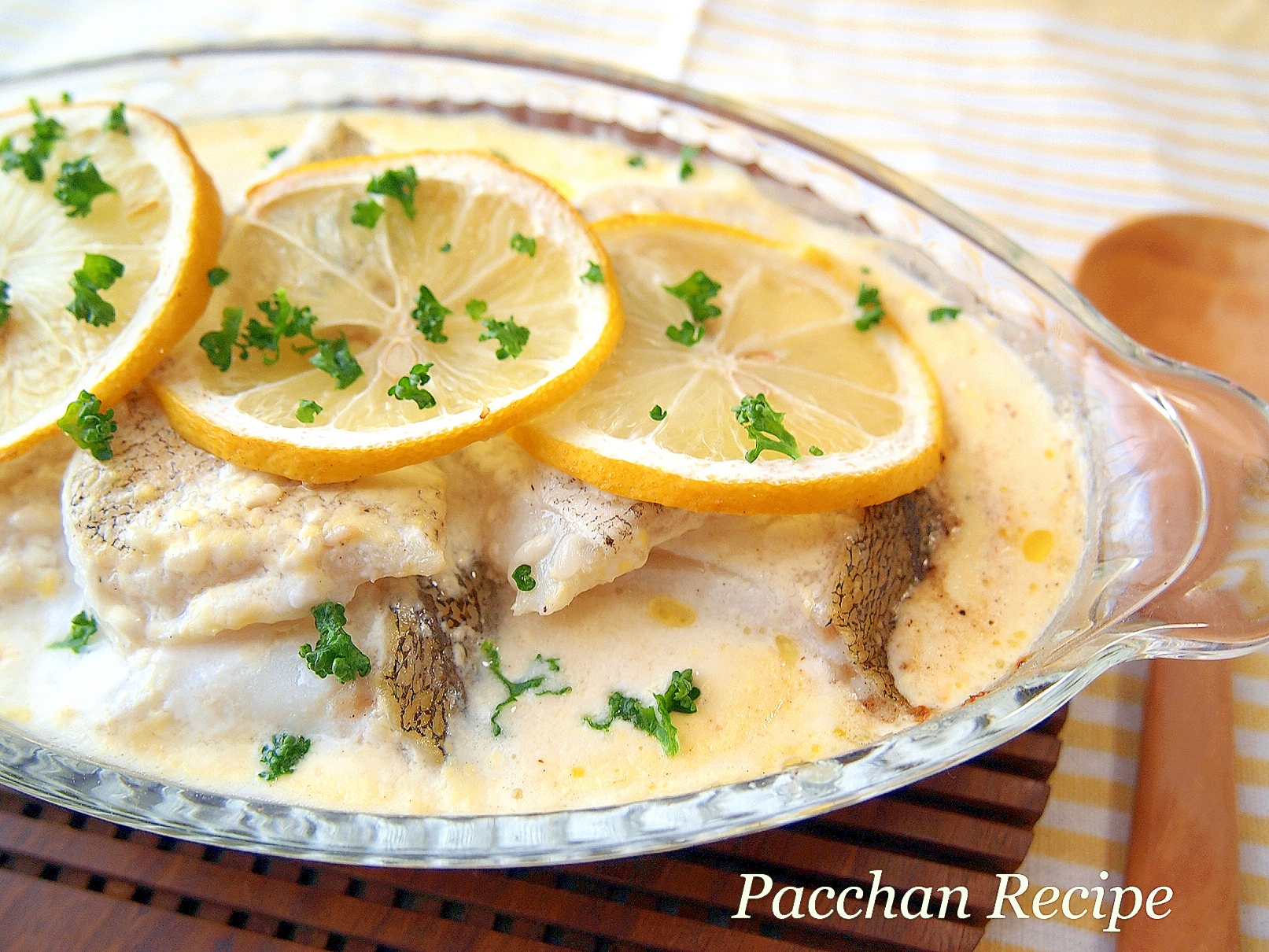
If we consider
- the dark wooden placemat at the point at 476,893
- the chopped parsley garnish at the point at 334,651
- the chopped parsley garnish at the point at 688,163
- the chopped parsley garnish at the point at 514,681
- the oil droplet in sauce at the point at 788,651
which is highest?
the chopped parsley garnish at the point at 688,163

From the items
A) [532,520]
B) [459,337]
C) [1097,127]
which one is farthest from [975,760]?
[1097,127]

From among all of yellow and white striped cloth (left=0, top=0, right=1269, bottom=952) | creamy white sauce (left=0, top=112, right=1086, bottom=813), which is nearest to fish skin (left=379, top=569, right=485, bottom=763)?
creamy white sauce (left=0, top=112, right=1086, bottom=813)

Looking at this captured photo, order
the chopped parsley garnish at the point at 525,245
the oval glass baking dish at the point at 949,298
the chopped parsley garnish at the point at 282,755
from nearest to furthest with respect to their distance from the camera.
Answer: the oval glass baking dish at the point at 949,298 → the chopped parsley garnish at the point at 282,755 → the chopped parsley garnish at the point at 525,245

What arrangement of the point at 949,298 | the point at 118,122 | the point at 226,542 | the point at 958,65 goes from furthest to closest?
the point at 958,65 < the point at 949,298 < the point at 118,122 < the point at 226,542

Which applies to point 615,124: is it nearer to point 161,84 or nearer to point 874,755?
point 161,84

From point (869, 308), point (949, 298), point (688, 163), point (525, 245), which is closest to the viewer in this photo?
point (525, 245)

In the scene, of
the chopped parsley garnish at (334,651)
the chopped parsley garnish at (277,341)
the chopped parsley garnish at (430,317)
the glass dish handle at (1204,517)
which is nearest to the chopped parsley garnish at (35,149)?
the chopped parsley garnish at (277,341)

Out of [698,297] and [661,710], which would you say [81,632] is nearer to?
[661,710]

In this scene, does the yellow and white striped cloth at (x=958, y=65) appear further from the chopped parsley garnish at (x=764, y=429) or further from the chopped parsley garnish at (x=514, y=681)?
the chopped parsley garnish at (x=514, y=681)

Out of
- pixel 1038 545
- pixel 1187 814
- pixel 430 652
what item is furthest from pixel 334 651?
pixel 1187 814
